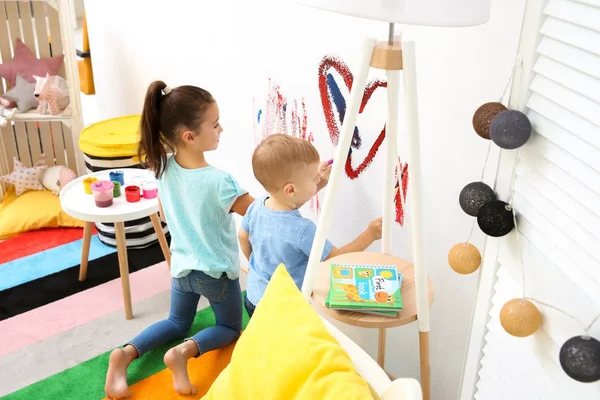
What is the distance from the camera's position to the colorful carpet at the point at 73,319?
6.35ft

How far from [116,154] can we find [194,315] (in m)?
0.82

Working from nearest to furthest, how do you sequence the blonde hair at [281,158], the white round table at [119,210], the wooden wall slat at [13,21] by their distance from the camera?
the blonde hair at [281,158]
the white round table at [119,210]
the wooden wall slat at [13,21]

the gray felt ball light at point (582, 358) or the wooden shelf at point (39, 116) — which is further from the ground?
the gray felt ball light at point (582, 358)

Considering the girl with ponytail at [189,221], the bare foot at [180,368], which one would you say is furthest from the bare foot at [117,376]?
the bare foot at [180,368]

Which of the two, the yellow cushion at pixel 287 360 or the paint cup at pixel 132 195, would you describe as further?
the paint cup at pixel 132 195

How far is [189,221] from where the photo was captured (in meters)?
1.84

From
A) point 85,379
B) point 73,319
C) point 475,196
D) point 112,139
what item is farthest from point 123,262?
point 475,196

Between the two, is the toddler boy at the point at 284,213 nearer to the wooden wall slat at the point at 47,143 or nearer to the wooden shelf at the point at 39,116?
the wooden shelf at the point at 39,116

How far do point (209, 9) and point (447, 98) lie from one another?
1.11 m

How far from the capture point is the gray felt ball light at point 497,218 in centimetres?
107

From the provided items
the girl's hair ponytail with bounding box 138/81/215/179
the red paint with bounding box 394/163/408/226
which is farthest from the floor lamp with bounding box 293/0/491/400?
the girl's hair ponytail with bounding box 138/81/215/179

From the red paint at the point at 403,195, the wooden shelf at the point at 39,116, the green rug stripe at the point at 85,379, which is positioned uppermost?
the red paint at the point at 403,195

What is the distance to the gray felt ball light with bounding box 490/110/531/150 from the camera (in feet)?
3.23

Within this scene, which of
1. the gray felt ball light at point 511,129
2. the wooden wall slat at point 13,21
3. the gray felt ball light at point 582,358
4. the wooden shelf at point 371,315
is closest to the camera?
the gray felt ball light at point 582,358
